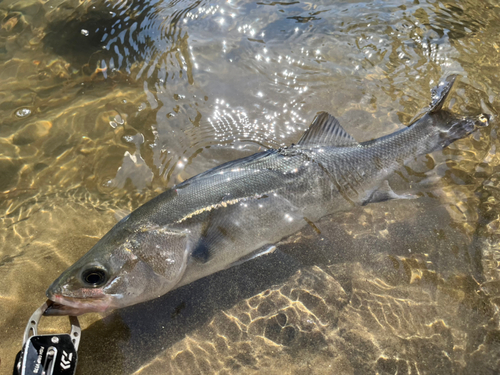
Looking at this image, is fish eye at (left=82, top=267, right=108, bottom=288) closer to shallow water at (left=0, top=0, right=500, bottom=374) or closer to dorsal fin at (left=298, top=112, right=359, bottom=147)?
shallow water at (left=0, top=0, right=500, bottom=374)

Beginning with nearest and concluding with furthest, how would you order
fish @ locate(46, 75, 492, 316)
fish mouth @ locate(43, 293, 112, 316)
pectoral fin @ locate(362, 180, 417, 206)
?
fish mouth @ locate(43, 293, 112, 316) → fish @ locate(46, 75, 492, 316) → pectoral fin @ locate(362, 180, 417, 206)

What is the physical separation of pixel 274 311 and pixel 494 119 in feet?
12.7

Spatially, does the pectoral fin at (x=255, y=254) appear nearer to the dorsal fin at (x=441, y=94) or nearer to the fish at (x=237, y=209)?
the fish at (x=237, y=209)

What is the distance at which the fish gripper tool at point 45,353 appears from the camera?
240 cm

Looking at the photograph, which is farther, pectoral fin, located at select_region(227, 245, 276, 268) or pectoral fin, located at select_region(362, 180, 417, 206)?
pectoral fin, located at select_region(362, 180, 417, 206)

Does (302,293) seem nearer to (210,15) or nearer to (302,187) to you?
(302,187)

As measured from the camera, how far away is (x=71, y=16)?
645cm

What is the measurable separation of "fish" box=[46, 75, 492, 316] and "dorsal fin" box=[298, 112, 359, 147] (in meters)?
0.01

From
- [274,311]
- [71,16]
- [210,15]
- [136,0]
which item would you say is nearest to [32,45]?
[71,16]

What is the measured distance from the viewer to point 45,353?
2488 mm

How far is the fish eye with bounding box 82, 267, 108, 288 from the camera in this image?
9.12 ft

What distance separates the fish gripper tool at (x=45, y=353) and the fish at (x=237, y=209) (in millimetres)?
170

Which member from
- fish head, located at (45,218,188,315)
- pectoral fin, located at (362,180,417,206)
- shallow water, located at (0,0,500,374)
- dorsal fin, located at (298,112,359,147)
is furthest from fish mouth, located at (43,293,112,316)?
pectoral fin, located at (362,180,417,206)

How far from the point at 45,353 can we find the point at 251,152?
288 centimetres
